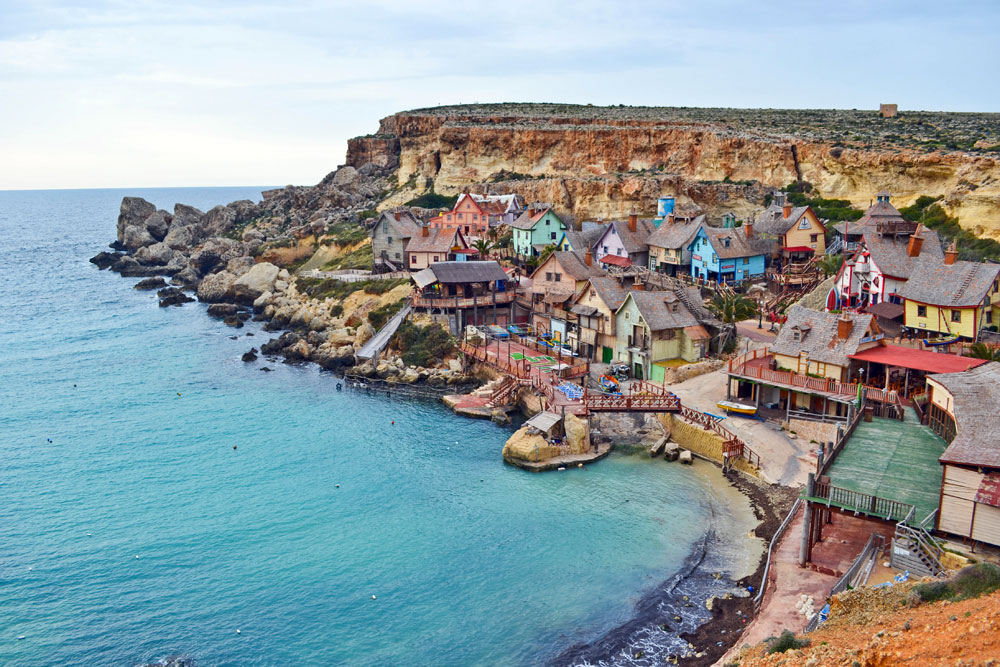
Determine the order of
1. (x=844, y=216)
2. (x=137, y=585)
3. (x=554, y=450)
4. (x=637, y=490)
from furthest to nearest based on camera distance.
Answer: (x=844, y=216), (x=554, y=450), (x=637, y=490), (x=137, y=585)

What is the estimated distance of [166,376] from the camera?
221 feet

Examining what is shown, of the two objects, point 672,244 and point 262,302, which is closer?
point 672,244

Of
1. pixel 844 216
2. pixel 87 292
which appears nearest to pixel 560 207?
pixel 844 216

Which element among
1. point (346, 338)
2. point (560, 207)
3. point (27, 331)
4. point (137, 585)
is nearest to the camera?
point (137, 585)

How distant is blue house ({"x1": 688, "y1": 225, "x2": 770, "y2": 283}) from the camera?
2751 inches

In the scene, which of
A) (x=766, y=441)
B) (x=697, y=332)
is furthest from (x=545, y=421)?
(x=697, y=332)

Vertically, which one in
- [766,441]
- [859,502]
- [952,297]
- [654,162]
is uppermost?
[654,162]

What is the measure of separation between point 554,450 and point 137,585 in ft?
79.6

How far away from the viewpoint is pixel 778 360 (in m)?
47.7

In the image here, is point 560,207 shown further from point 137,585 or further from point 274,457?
point 137,585

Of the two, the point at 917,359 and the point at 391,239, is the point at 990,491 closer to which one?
the point at 917,359

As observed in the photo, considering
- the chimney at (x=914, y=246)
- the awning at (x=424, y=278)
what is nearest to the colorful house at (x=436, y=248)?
the awning at (x=424, y=278)

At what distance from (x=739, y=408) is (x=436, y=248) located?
44.0 meters

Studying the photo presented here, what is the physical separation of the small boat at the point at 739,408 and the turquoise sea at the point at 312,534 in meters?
5.40
